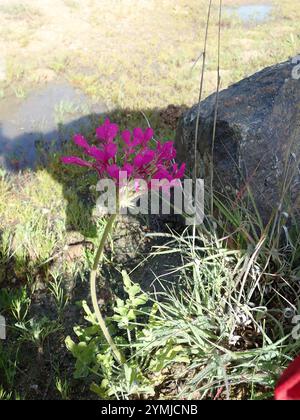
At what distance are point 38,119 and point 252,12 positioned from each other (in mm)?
6538

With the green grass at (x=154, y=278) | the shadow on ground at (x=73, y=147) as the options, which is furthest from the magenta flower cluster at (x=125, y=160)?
the shadow on ground at (x=73, y=147)

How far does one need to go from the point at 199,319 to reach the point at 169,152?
0.78 meters

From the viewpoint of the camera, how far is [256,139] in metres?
2.50

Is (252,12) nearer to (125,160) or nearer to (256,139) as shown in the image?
(256,139)

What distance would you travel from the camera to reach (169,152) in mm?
1407

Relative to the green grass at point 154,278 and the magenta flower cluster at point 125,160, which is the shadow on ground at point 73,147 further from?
the magenta flower cluster at point 125,160

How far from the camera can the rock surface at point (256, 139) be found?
8.00ft

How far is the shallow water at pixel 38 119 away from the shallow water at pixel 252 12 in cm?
483

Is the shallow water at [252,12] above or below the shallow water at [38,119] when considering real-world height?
above

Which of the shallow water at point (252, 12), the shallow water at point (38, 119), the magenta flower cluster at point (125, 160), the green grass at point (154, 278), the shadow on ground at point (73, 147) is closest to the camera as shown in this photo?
the magenta flower cluster at point (125, 160)

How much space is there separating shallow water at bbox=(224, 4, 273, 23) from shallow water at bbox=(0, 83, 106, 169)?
4825mm

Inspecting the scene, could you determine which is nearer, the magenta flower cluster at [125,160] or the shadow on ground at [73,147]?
the magenta flower cluster at [125,160]

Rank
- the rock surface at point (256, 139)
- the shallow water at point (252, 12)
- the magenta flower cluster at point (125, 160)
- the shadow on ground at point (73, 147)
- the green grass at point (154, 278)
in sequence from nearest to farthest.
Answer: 1. the magenta flower cluster at point (125, 160)
2. the green grass at point (154, 278)
3. the rock surface at point (256, 139)
4. the shadow on ground at point (73, 147)
5. the shallow water at point (252, 12)
